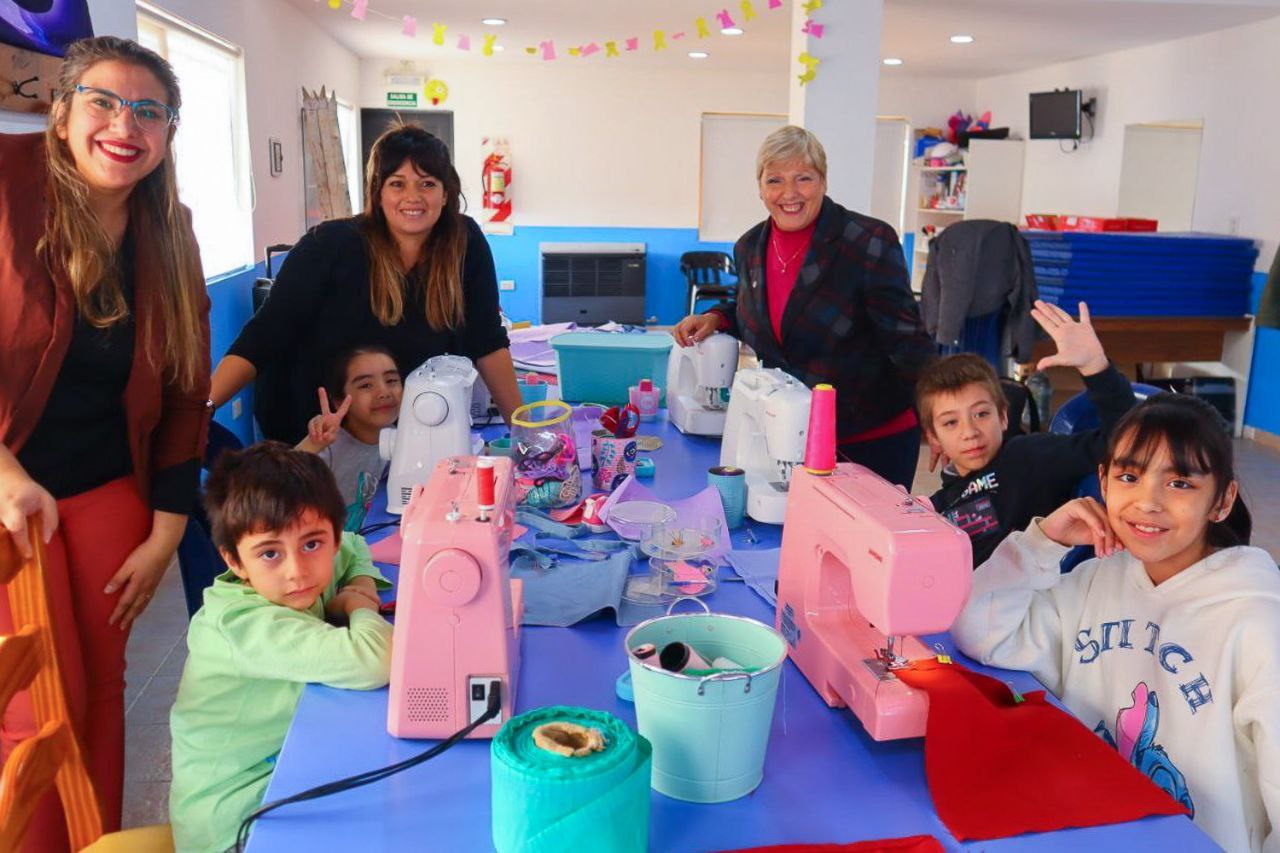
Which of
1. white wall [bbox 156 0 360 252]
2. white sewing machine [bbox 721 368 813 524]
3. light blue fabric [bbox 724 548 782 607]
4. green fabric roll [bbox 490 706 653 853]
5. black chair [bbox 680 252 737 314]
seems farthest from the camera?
black chair [bbox 680 252 737 314]

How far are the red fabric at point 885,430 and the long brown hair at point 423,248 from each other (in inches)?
38.6

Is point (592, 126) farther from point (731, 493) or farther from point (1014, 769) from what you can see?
point (1014, 769)

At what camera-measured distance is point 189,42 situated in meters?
4.52

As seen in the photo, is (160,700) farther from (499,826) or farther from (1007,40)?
(1007,40)

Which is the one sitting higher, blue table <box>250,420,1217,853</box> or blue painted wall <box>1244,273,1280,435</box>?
blue table <box>250,420,1217,853</box>

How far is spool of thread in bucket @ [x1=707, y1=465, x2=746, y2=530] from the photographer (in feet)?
6.24

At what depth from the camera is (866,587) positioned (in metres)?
1.12

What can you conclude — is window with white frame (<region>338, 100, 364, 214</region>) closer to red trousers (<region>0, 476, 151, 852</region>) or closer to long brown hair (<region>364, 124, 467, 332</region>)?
long brown hair (<region>364, 124, 467, 332</region>)

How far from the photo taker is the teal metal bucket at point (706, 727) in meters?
0.99

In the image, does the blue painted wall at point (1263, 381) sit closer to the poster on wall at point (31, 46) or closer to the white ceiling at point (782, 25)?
the white ceiling at point (782, 25)

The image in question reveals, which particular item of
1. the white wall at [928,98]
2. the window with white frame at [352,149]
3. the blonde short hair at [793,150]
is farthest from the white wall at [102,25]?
the white wall at [928,98]

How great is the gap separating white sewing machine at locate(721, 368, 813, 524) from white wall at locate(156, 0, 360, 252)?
3.35m

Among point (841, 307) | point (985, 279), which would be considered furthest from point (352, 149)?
point (841, 307)

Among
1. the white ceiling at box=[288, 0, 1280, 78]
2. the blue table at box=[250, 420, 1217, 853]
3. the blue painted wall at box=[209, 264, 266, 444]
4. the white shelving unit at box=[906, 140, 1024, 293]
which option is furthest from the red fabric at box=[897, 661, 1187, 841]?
the white shelving unit at box=[906, 140, 1024, 293]
